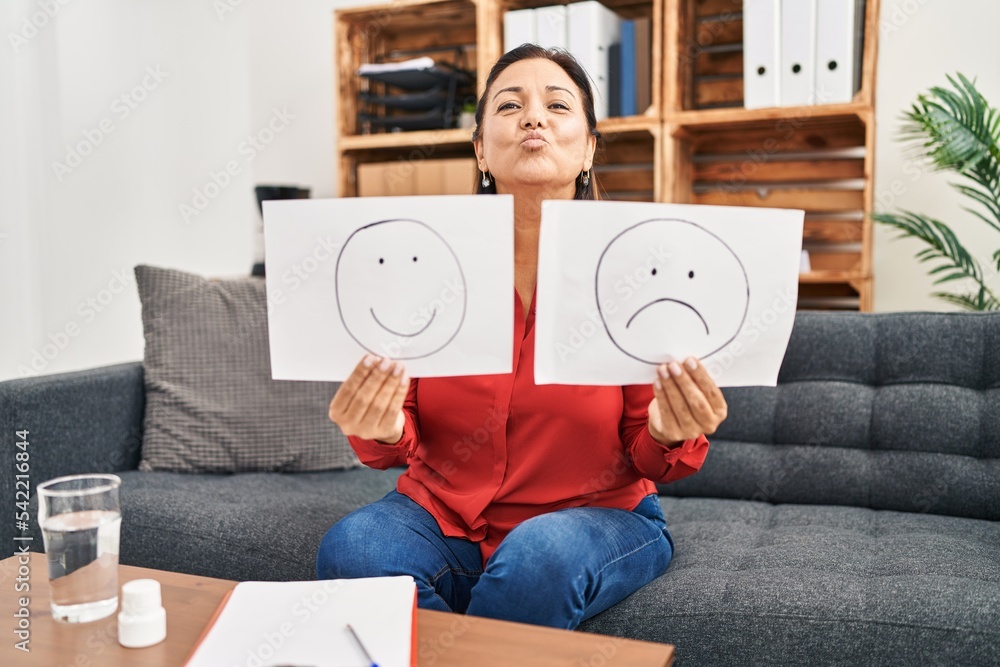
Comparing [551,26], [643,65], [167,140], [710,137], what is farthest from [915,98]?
[167,140]

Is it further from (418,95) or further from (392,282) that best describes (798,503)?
(418,95)

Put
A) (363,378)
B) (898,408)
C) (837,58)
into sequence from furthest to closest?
(837,58)
(898,408)
(363,378)

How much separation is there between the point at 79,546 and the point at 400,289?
0.43 m

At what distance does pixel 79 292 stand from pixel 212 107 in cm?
90

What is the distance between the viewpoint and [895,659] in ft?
3.50

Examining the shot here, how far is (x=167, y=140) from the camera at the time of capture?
3168mm

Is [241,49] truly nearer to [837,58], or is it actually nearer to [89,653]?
[837,58]

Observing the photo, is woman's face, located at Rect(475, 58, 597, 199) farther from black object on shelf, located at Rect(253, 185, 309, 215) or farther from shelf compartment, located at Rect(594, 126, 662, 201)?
black object on shelf, located at Rect(253, 185, 309, 215)

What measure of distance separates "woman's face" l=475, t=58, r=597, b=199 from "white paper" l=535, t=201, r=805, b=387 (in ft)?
0.99

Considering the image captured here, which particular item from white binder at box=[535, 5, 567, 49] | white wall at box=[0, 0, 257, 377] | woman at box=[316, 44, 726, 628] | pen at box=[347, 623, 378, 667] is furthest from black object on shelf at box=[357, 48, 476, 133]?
pen at box=[347, 623, 378, 667]

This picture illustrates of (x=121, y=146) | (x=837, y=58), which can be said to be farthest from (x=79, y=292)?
(x=837, y=58)

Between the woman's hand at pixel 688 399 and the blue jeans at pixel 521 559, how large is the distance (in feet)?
0.60

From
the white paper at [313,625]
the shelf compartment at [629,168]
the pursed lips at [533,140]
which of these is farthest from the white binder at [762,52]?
the white paper at [313,625]

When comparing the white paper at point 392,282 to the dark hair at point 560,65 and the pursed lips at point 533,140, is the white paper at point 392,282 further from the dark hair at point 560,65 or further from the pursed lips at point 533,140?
the dark hair at point 560,65
